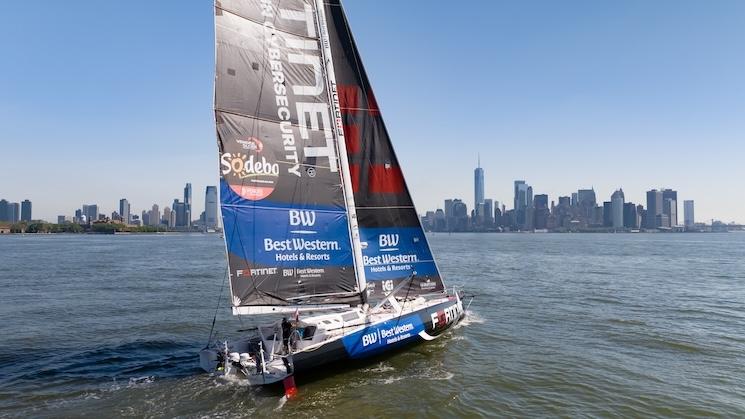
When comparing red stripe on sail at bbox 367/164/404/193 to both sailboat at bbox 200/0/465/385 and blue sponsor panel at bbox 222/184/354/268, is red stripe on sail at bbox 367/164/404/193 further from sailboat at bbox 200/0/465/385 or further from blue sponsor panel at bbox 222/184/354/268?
blue sponsor panel at bbox 222/184/354/268

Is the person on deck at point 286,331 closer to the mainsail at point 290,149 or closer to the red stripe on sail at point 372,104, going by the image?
the mainsail at point 290,149

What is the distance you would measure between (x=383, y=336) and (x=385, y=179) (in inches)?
211

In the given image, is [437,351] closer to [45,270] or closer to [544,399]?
[544,399]

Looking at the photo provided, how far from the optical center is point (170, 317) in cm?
2339

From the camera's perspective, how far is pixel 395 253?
17.8 meters

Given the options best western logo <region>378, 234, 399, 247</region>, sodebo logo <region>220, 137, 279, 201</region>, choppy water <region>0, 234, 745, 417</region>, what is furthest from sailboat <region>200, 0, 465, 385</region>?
choppy water <region>0, 234, 745, 417</region>

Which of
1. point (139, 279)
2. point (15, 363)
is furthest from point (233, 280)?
point (139, 279)

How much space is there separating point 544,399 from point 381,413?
168 inches

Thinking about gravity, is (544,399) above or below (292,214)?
below

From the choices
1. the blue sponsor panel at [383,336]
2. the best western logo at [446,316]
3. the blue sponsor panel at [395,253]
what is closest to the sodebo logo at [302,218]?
the blue sponsor panel at [395,253]

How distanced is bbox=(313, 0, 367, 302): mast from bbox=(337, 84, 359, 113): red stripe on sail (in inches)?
37.2

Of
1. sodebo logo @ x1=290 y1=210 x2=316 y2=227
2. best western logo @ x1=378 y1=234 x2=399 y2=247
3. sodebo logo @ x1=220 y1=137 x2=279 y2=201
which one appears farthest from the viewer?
best western logo @ x1=378 y1=234 x2=399 y2=247

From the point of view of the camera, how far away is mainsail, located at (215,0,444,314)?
13.7m

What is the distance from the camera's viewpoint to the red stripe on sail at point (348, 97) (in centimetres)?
1662
